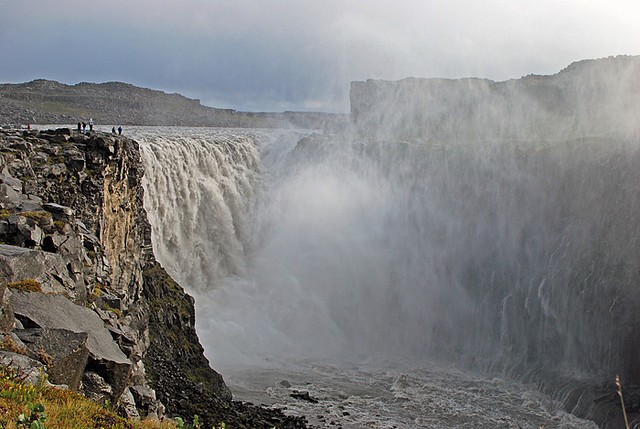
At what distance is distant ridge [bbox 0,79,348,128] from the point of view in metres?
81.0

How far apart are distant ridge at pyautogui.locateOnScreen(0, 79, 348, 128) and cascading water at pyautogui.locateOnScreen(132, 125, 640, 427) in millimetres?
35848

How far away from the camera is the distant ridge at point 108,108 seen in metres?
81.0

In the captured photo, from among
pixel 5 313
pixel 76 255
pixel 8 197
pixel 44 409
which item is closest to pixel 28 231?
pixel 76 255

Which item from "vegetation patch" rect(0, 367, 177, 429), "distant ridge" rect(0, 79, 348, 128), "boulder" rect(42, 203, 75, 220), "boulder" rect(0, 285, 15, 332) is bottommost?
"vegetation patch" rect(0, 367, 177, 429)

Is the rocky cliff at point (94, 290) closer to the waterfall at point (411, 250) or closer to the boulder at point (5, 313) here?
the boulder at point (5, 313)

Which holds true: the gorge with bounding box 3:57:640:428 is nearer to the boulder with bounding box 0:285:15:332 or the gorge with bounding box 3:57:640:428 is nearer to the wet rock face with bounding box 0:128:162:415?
the wet rock face with bounding box 0:128:162:415

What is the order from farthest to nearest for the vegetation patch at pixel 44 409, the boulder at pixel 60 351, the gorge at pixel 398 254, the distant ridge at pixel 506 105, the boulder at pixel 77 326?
1. the distant ridge at pixel 506 105
2. the gorge at pixel 398 254
3. the boulder at pixel 77 326
4. the boulder at pixel 60 351
5. the vegetation patch at pixel 44 409

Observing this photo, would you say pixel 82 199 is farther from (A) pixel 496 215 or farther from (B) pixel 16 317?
(A) pixel 496 215

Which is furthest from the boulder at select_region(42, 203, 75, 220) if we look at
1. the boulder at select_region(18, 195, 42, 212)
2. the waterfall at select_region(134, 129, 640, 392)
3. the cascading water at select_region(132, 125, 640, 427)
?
the waterfall at select_region(134, 129, 640, 392)

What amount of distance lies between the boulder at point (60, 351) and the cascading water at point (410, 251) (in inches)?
839

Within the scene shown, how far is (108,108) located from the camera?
3903 inches

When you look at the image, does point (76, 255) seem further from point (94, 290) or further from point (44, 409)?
point (44, 409)

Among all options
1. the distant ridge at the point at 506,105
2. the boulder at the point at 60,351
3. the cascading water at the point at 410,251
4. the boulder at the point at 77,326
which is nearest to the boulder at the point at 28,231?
the boulder at the point at 77,326

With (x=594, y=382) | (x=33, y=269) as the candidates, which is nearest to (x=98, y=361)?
(x=33, y=269)
